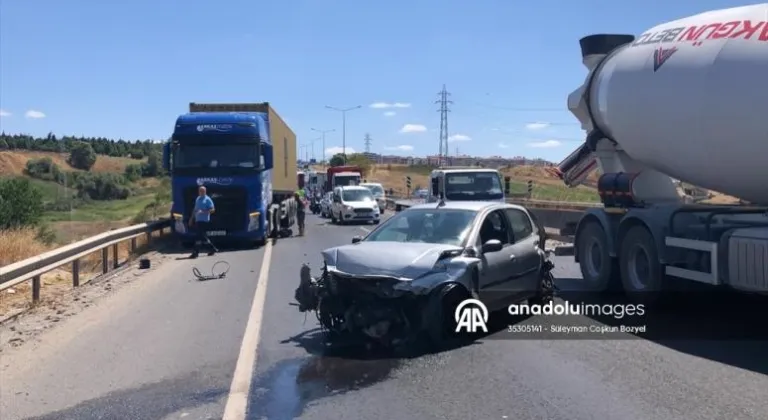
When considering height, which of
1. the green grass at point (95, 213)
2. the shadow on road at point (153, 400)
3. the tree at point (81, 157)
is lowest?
the green grass at point (95, 213)

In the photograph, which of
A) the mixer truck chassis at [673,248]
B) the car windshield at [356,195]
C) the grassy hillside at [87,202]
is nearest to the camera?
the mixer truck chassis at [673,248]

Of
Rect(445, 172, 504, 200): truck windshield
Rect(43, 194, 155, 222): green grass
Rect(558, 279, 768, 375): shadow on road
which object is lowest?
Rect(43, 194, 155, 222): green grass

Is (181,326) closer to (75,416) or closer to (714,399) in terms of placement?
(75,416)

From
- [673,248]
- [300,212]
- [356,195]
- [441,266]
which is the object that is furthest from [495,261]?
[356,195]

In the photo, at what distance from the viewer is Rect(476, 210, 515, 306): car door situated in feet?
28.1

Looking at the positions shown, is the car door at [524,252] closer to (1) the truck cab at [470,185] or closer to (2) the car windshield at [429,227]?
(2) the car windshield at [429,227]

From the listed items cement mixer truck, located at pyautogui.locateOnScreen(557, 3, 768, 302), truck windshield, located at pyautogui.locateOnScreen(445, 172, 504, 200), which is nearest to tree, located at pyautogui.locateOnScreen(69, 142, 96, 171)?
truck windshield, located at pyautogui.locateOnScreen(445, 172, 504, 200)

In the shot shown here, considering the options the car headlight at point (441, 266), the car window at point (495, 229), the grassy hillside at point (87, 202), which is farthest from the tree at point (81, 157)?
the car headlight at point (441, 266)

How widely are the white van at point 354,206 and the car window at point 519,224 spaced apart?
2479 cm

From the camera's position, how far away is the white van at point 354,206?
35125 mm

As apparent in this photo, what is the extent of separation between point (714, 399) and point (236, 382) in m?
3.99

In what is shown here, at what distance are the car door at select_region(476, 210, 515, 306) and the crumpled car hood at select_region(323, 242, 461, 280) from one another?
50 cm

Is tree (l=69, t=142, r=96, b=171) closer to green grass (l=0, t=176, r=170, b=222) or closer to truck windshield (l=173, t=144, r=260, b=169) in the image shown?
green grass (l=0, t=176, r=170, b=222)

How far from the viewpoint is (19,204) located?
32500 mm
